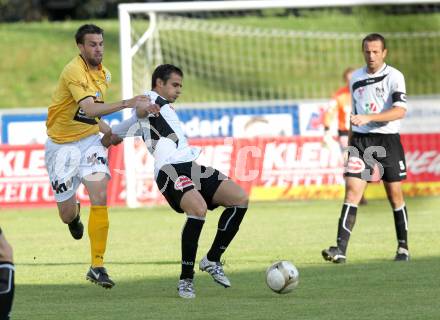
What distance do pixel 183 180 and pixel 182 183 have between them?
0.03 meters

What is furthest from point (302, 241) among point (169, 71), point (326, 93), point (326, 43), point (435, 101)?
point (326, 43)

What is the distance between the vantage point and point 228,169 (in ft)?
67.4

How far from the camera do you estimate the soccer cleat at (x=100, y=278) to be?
9.81 meters

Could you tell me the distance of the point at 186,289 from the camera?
368 inches

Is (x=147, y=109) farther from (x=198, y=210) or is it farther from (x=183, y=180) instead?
(x=198, y=210)

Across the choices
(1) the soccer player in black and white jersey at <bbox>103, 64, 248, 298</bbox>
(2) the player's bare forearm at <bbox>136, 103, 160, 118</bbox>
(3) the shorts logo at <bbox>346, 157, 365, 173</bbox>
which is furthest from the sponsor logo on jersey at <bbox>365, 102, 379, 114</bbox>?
(2) the player's bare forearm at <bbox>136, 103, 160, 118</bbox>

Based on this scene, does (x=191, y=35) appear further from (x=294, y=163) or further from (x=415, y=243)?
(x=415, y=243)

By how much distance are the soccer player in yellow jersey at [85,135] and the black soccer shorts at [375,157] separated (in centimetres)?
270

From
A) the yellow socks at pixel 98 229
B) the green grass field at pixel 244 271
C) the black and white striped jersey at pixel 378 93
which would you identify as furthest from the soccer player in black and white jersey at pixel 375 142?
the yellow socks at pixel 98 229

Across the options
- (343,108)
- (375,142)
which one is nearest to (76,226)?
(375,142)

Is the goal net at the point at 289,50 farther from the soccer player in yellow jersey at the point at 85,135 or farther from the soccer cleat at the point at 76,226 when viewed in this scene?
the soccer player in yellow jersey at the point at 85,135

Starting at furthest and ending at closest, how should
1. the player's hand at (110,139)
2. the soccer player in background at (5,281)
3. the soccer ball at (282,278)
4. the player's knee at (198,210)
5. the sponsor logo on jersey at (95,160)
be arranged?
the sponsor logo on jersey at (95,160) < the player's hand at (110,139) < the player's knee at (198,210) < the soccer ball at (282,278) < the soccer player in background at (5,281)

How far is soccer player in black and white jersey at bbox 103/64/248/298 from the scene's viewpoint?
9438mm

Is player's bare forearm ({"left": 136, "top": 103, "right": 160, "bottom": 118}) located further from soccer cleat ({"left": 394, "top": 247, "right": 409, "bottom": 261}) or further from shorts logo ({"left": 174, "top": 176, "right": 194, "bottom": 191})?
soccer cleat ({"left": 394, "top": 247, "right": 409, "bottom": 261})
